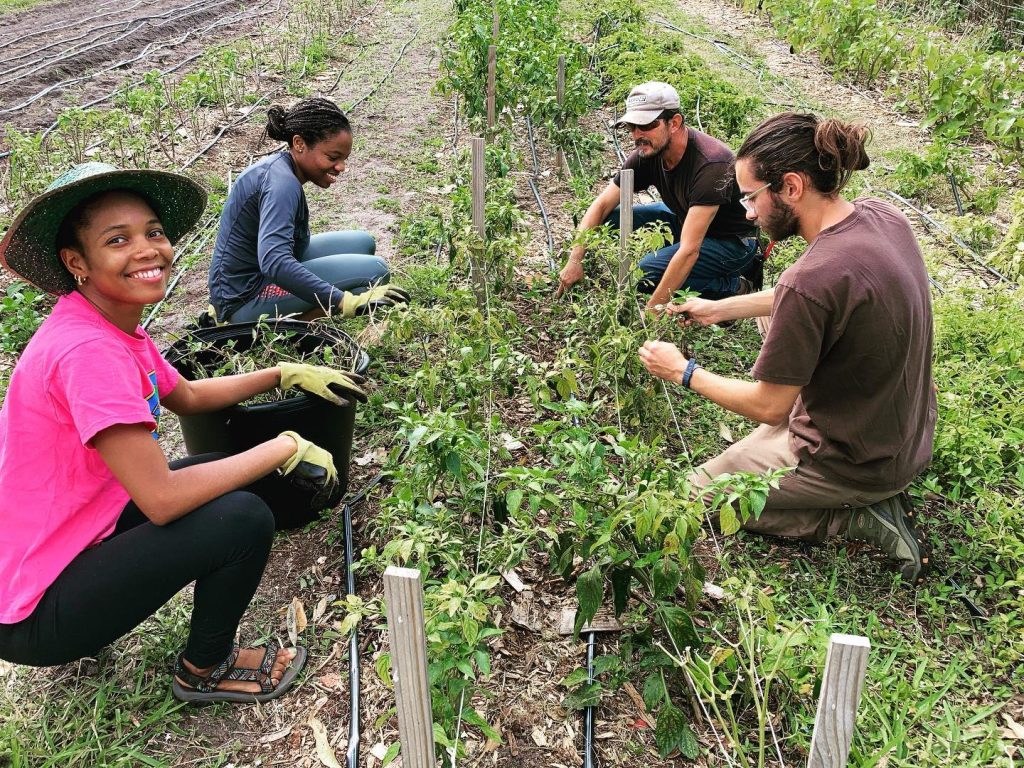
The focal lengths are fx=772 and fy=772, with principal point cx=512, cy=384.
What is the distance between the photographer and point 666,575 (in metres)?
1.98

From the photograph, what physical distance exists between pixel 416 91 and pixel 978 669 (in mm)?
7149

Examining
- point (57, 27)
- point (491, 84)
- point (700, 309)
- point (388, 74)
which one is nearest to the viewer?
point (700, 309)

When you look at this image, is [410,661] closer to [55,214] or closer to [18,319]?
[55,214]

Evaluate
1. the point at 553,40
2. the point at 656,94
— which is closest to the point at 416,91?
the point at 553,40

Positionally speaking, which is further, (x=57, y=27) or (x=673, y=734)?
(x=57, y=27)

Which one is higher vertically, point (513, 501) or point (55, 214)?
point (55, 214)

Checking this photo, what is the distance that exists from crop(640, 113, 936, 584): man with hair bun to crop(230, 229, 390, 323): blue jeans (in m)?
1.65

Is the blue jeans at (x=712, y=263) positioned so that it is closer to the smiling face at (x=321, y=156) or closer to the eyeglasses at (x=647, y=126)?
the eyeglasses at (x=647, y=126)

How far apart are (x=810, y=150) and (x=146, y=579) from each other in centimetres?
209

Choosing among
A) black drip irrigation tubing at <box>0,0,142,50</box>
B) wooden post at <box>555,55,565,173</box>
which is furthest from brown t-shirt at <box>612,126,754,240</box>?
black drip irrigation tubing at <box>0,0,142,50</box>

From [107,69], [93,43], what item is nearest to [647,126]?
[107,69]

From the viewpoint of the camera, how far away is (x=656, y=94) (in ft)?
11.1

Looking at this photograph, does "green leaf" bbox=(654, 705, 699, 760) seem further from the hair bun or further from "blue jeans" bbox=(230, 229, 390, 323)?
the hair bun

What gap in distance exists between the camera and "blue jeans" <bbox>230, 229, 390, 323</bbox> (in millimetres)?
3377
